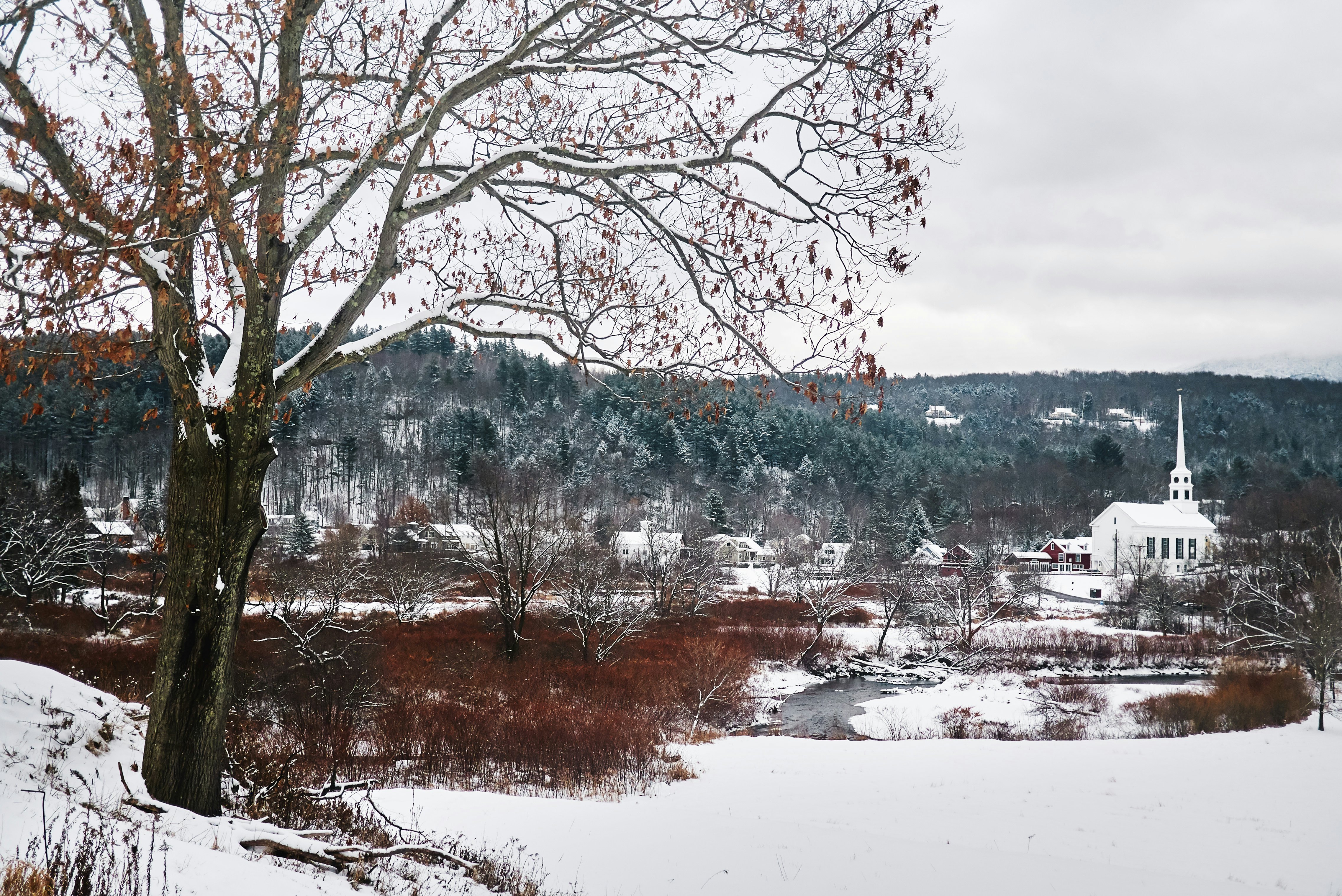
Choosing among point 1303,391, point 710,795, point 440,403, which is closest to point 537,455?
point 440,403

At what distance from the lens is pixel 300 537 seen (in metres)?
53.2

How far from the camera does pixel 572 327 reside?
6887mm

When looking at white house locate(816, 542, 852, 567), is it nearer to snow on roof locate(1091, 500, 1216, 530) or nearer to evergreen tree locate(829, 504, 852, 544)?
evergreen tree locate(829, 504, 852, 544)

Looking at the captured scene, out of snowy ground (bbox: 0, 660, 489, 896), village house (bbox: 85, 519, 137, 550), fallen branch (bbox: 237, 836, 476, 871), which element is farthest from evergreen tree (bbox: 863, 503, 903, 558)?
fallen branch (bbox: 237, 836, 476, 871)

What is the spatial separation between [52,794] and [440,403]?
125797mm

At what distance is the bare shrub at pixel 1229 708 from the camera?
2473 cm

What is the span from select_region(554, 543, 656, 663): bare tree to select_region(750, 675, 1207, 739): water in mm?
6343

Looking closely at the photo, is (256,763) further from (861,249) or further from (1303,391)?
(1303,391)

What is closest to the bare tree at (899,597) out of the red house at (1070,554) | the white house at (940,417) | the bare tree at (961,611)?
the bare tree at (961,611)

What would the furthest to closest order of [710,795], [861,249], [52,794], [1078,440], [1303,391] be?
[1303,391], [1078,440], [710,795], [861,249], [52,794]

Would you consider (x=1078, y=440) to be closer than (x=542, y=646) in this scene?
No

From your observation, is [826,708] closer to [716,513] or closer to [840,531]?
[716,513]

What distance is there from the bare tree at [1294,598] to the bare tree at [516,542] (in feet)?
84.3

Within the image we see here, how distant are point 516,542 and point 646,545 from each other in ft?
107
